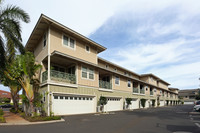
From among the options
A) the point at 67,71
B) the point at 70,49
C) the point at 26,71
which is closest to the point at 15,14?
the point at 26,71

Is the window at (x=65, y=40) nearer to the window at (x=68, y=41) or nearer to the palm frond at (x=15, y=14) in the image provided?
the window at (x=68, y=41)

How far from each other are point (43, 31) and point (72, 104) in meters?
8.87

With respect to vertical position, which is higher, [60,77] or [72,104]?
[60,77]

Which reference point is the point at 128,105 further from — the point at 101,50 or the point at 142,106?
the point at 101,50

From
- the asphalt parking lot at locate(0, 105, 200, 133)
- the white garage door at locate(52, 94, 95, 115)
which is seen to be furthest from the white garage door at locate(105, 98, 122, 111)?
the asphalt parking lot at locate(0, 105, 200, 133)

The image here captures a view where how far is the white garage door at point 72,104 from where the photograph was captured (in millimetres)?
14300

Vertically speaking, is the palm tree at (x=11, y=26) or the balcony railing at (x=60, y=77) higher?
the palm tree at (x=11, y=26)

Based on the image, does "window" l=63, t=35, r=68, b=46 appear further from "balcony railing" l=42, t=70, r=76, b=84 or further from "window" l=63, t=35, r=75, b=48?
"balcony railing" l=42, t=70, r=76, b=84

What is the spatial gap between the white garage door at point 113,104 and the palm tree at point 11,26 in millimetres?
13933

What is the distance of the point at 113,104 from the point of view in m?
22.5

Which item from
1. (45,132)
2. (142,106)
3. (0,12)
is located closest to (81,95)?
(45,132)

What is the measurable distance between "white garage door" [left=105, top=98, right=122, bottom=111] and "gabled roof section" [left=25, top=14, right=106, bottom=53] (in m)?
8.06

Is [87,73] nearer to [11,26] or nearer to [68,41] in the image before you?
[68,41]

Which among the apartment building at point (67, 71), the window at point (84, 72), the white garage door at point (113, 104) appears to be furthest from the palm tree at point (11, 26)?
the white garage door at point (113, 104)
